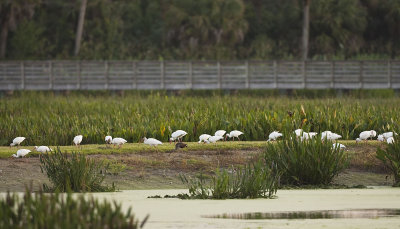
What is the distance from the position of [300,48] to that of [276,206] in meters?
41.0

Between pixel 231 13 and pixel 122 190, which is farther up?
pixel 231 13

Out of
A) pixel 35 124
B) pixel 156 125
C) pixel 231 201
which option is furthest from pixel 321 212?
pixel 35 124

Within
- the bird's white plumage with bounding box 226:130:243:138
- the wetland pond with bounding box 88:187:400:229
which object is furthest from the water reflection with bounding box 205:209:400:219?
the bird's white plumage with bounding box 226:130:243:138

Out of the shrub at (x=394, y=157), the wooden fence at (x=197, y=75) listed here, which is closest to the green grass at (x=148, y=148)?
the shrub at (x=394, y=157)

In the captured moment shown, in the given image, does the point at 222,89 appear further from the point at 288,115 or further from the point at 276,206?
the point at 276,206

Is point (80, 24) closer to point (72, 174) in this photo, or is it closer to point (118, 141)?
point (118, 141)

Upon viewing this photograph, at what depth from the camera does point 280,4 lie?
57219 mm

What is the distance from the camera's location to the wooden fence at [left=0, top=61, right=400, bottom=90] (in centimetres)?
4284

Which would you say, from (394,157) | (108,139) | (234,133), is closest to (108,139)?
(108,139)

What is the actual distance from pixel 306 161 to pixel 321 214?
350 centimetres

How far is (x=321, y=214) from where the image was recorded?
11094mm

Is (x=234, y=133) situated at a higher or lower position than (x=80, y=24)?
lower

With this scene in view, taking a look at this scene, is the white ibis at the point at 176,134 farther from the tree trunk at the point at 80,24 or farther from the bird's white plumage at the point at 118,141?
the tree trunk at the point at 80,24

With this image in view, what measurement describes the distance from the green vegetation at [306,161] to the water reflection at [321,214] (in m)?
3.05
